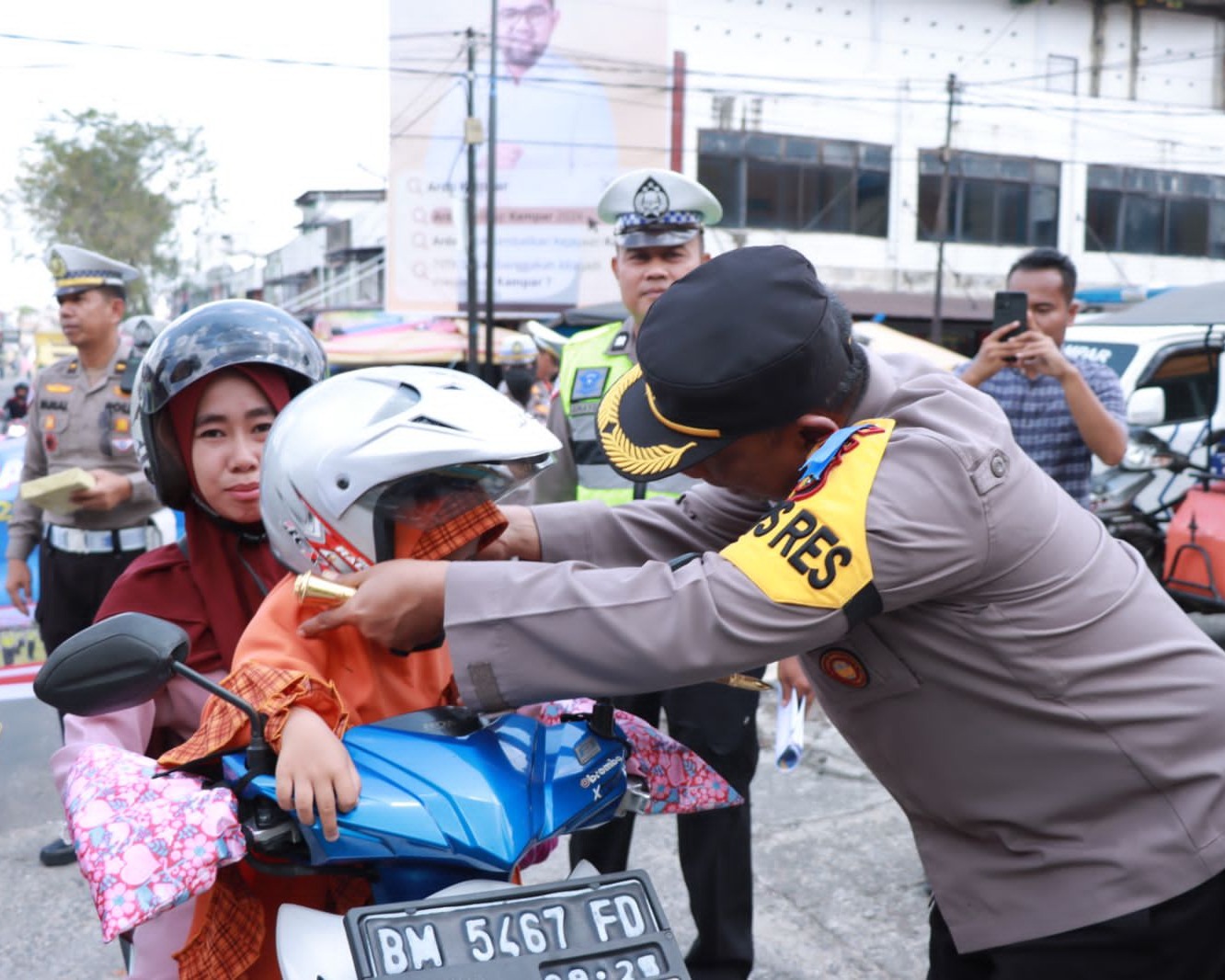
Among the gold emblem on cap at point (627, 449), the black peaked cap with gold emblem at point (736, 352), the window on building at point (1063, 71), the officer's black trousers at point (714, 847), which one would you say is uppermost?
the window on building at point (1063, 71)

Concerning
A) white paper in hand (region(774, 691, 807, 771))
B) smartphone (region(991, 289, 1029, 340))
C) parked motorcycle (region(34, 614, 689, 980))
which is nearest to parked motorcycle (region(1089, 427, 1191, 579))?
smartphone (region(991, 289, 1029, 340))

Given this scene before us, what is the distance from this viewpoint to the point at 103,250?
1065 inches

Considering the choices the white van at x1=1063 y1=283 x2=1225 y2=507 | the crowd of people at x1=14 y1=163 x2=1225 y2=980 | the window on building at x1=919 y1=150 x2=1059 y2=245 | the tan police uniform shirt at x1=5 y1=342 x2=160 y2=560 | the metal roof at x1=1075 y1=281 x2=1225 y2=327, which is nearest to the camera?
the crowd of people at x1=14 y1=163 x2=1225 y2=980

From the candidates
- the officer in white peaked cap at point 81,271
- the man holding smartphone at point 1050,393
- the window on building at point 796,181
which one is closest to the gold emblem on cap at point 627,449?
the man holding smartphone at point 1050,393

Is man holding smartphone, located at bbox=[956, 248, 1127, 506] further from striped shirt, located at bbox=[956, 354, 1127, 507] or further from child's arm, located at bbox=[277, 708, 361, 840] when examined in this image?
child's arm, located at bbox=[277, 708, 361, 840]

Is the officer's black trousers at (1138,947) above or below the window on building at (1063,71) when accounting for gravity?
below

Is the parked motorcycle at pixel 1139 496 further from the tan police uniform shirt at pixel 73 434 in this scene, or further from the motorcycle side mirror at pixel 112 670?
the motorcycle side mirror at pixel 112 670

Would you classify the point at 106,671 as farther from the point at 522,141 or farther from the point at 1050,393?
the point at 522,141

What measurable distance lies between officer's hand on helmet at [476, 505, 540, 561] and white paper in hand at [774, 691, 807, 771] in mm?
589

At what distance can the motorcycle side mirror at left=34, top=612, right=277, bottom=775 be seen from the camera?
4.20 ft

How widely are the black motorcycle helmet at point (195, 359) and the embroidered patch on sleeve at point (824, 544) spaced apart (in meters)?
0.90

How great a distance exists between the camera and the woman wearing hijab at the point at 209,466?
1.85 metres

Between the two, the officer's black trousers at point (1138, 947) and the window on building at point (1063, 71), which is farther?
the window on building at point (1063, 71)

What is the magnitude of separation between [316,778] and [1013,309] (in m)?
3.38
